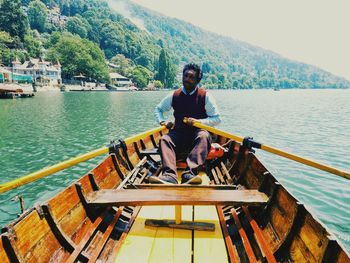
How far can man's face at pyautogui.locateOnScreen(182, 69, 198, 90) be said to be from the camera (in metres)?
6.89

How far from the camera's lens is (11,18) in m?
121

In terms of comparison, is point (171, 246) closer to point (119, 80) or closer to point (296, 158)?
point (296, 158)

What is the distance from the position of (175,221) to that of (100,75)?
132 metres

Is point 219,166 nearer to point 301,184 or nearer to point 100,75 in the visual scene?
point 301,184

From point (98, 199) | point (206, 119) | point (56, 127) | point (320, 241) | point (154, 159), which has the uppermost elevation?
point (206, 119)

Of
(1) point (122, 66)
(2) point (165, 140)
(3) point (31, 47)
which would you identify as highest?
(3) point (31, 47)

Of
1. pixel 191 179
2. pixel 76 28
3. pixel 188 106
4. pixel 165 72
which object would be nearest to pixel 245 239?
pixel 191 179

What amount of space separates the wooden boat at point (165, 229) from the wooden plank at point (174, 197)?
2 cm

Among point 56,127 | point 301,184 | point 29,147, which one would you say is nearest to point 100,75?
point 56,127

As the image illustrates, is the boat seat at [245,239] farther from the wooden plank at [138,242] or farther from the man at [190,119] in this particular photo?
the man at [190,119]

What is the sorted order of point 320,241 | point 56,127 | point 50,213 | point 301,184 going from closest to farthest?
point 320,241, point 50,213, point 301,184, point 56,127

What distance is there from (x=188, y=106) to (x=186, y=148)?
1.08 meters

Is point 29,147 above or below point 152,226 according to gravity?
below

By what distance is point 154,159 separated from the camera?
8961 mm
